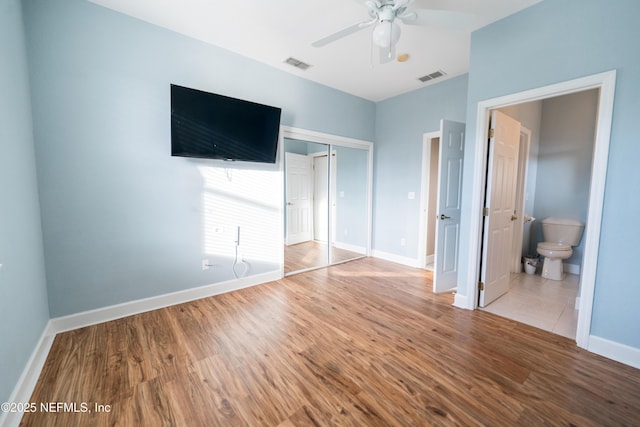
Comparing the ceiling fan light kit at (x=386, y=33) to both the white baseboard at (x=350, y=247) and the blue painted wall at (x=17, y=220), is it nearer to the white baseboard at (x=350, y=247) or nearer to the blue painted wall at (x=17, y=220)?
the blue painted wall at (x=17, y=220)

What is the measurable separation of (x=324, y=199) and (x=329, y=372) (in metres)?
2.94

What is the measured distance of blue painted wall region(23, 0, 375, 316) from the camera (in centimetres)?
209

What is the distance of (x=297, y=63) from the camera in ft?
10.4

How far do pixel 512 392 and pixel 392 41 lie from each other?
247 cm

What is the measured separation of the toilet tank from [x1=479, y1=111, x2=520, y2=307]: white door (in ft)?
4.38

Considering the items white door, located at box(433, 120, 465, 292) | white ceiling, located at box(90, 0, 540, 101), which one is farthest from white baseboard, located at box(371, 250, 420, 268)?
white ceiling, located at box(90, 0, 540, 101)

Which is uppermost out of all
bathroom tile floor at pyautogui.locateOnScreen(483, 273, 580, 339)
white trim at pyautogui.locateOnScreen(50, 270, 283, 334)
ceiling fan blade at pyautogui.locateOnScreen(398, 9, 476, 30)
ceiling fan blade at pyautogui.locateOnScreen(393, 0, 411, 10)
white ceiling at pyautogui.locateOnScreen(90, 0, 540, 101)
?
white ceiling at pyautogui.locateOnScreen(90, 0, 540, 101)

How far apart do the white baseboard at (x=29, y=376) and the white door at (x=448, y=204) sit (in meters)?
3.54

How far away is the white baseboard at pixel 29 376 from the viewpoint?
4.32 feet

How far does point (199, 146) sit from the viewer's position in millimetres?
2572

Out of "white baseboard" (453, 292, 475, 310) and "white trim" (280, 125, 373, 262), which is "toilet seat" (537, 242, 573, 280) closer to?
"white baseboard" (453, 292, 475, 310)

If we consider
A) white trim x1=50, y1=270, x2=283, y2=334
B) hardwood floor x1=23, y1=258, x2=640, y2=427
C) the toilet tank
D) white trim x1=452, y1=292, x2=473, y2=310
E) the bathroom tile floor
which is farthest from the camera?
the toilet tank

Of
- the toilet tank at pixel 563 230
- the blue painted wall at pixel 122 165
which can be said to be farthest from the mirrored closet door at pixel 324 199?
the toilet tank at pixel 563 230

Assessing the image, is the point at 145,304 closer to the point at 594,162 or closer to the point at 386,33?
the point at 386,33
